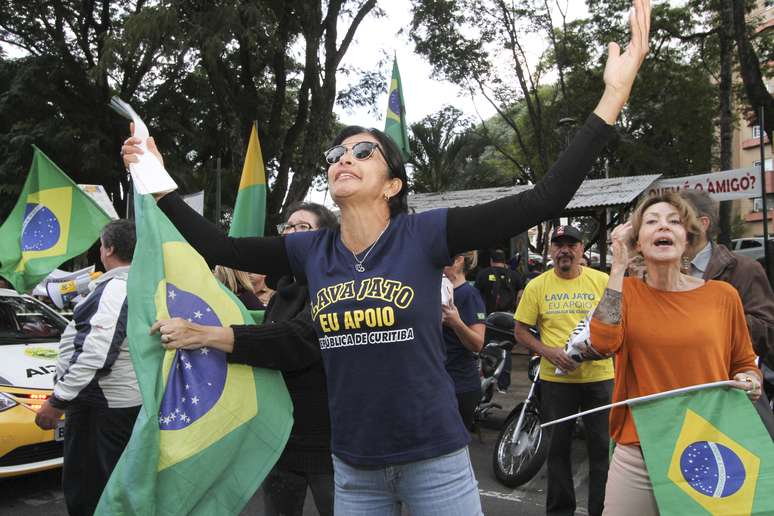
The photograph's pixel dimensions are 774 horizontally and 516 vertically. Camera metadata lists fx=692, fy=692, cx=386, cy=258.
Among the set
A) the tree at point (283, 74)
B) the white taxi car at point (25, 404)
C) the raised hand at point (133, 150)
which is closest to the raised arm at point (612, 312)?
the raised hand at point (133, 150)

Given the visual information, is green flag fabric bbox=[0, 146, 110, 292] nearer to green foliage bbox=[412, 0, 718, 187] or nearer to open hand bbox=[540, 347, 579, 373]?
open hand bbox=[540, 347, 579, 373]

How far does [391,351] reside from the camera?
6.63ft

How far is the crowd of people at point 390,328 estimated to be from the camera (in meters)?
2.03

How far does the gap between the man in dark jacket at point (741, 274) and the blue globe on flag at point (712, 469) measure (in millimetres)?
548

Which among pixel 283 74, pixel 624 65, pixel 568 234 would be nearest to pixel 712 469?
pixel 624 65

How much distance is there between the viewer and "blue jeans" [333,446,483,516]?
2053mm

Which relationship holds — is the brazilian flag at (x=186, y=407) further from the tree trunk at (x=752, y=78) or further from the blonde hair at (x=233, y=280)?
the tree trunk at (x=752, y=78)

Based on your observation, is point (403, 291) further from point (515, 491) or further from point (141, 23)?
point (141, 23)

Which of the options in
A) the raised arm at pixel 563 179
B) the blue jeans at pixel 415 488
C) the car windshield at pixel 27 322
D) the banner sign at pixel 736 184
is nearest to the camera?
the raised arm at pixel 563 179

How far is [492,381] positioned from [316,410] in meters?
4.58

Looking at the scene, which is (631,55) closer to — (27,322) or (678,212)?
(678,212)

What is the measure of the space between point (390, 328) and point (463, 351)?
2921 millimetres

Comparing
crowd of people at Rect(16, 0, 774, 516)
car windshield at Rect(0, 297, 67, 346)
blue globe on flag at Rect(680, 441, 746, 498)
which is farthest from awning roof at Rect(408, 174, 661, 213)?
blue globe on flag at Rect(680, 441, 746, 498)

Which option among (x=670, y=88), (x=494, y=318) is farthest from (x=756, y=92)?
(x=670, y=88)
